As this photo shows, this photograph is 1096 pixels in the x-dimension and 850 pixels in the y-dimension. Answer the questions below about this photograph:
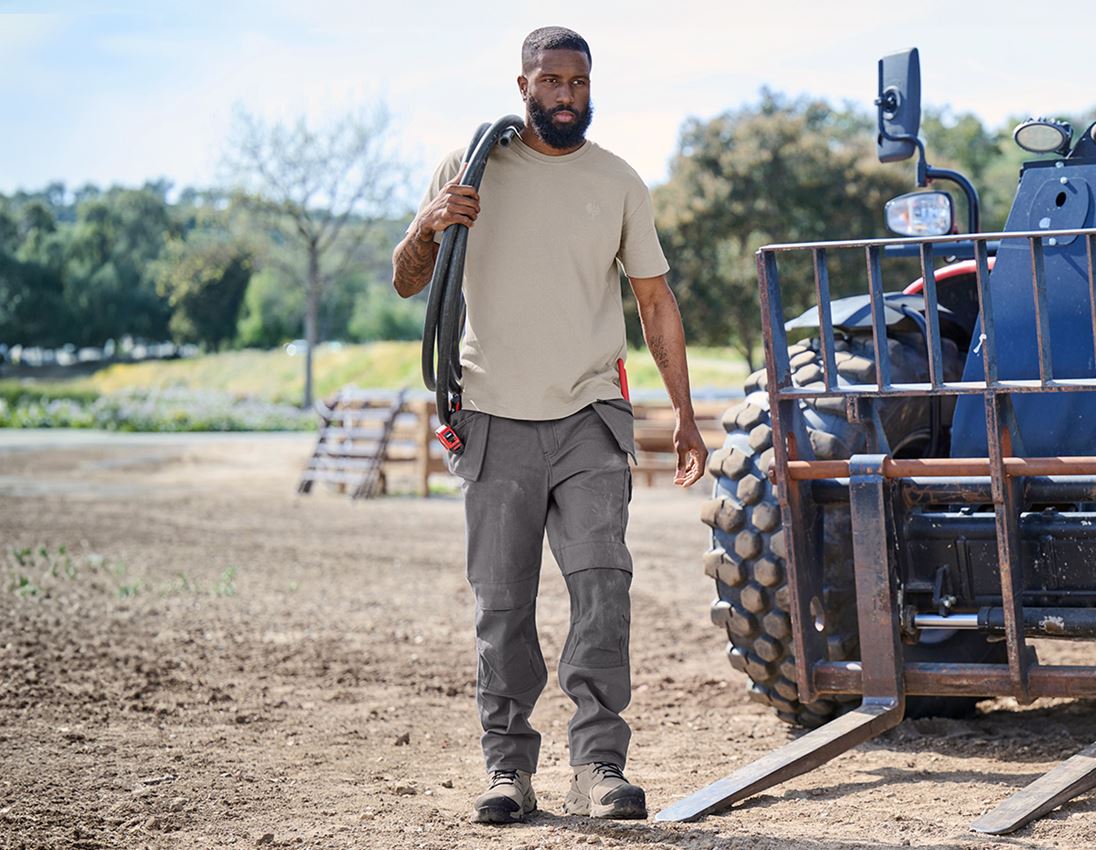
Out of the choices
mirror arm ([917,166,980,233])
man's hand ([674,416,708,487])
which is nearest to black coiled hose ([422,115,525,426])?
man's hand ([674,416,708,487])

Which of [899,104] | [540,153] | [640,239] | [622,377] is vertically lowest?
[622,377]

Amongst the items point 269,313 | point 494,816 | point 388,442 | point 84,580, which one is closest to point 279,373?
point 269,313

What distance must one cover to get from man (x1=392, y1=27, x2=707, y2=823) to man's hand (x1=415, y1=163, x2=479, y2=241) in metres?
0.06

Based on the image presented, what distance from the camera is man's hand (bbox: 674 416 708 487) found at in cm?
443

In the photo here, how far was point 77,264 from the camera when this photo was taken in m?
59.8

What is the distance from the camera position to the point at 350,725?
5801 mm

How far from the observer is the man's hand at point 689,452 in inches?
175

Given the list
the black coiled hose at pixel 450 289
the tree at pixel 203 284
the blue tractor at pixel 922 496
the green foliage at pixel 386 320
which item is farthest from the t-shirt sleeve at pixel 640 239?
the green foliage at pixel 386 320

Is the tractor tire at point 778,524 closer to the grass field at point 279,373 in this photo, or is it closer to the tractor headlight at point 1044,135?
the tractor headlight at point 1044,135

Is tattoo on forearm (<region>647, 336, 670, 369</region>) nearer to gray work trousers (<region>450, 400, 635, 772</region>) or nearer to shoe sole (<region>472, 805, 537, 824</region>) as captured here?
gray work trousers (<region>450, 400, 635, 772</region>)

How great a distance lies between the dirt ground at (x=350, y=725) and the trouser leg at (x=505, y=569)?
271 mm

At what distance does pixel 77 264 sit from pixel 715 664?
5664cm

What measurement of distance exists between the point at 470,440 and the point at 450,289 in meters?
0.46

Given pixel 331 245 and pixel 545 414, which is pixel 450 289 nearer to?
pixel 545 414
